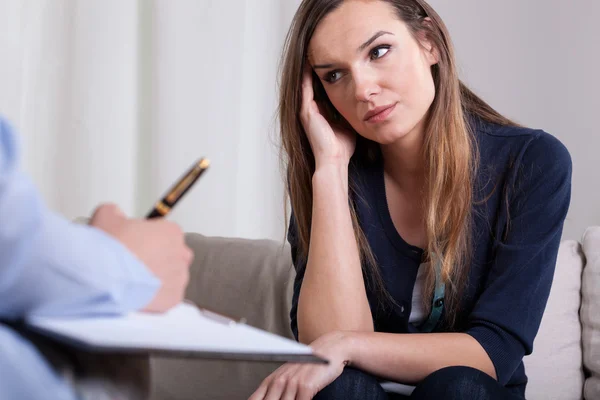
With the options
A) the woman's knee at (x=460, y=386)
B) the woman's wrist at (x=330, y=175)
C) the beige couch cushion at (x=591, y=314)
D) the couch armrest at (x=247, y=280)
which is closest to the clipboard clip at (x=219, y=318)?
the woman's knee at (x=460, y=386)

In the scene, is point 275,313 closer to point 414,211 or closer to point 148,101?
point 414,211

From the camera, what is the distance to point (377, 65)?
144 centimetres

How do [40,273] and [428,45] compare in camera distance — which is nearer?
[40,273]

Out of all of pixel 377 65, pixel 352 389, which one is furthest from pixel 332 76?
pixel 352 389

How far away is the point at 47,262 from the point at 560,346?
60.0 inches

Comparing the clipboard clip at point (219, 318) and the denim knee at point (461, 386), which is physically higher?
the clipboard clip at point (219, 318)

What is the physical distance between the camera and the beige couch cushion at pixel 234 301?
1.90 m

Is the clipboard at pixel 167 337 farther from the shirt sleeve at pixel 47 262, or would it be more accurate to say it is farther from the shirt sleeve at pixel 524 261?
the shirt sleeve at pixel 524 261

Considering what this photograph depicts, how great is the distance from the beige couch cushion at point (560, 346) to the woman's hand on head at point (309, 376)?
71 centimetres

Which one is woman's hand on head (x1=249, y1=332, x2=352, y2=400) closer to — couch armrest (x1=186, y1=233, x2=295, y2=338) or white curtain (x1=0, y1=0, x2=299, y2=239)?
couch armrest (x1=186, y1=233, x2=295, y2=338)

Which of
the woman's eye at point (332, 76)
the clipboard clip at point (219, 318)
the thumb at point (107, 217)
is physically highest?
the woman's eye at point (332, 76)

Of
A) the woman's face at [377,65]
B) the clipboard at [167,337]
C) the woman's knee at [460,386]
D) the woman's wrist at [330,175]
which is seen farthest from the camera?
the woman's wrist at [330,175]

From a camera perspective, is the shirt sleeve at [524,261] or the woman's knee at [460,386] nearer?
the woman's knee at [460,386]

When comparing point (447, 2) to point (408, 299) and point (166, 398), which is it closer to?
point (408, 299)
